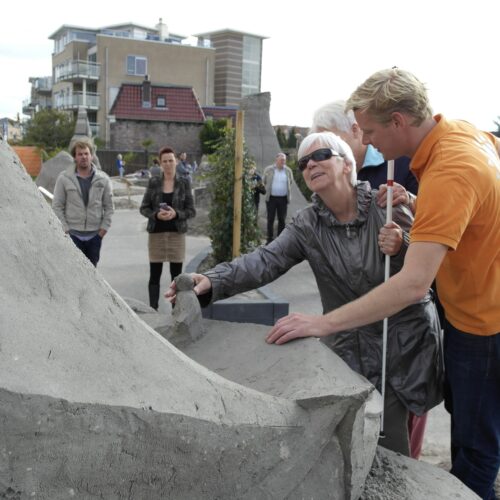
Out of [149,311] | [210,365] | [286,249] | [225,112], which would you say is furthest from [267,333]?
→ [225,112]

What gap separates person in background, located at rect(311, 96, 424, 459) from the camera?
2475mm

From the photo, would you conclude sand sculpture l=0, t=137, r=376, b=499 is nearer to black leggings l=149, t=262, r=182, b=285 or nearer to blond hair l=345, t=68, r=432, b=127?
blond hair l=345, t=68, r=432, b=127

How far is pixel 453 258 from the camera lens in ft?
6.09

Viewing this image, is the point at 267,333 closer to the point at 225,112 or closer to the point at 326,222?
the point at 326,222

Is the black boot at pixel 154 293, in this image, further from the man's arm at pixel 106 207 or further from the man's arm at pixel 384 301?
the man's arm at pixel 384 301

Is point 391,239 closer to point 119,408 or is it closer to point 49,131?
point 119,408

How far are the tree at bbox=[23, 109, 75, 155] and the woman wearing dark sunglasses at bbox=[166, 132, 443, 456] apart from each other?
97.9 ft

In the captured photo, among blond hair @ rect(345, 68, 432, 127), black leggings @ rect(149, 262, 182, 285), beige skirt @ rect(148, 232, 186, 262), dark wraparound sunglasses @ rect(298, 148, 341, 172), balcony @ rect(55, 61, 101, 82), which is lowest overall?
black leggings @ rect(149, 262, 182, 285)

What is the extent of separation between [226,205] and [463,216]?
4.98 meters

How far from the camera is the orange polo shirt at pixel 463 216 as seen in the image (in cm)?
166

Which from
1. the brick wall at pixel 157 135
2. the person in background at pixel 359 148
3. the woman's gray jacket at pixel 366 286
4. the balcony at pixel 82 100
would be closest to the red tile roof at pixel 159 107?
the brick wall at pixel 157 135

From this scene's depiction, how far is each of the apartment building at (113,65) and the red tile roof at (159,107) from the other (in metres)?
2.91

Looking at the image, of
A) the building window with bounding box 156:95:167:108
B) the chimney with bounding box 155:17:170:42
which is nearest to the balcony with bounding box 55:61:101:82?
the chimney with bounding box 155:17:170:42

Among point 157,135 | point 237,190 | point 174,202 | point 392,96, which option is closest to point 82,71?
point 157,135
